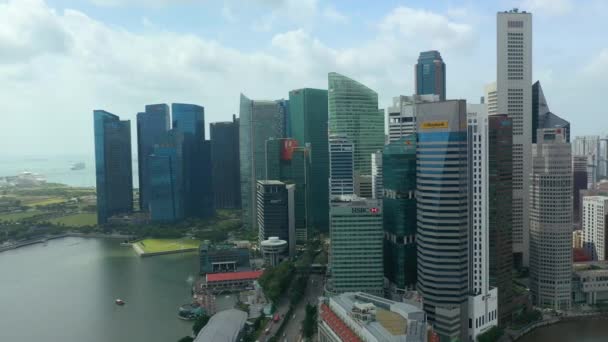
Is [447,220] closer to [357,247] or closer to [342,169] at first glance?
[357,247]

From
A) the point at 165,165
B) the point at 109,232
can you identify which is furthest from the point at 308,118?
the point at 109,232

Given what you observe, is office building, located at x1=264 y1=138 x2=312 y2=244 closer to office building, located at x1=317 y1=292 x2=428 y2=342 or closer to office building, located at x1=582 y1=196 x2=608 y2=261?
office building, located at x1=582 y1=196 x2=608 y2=261

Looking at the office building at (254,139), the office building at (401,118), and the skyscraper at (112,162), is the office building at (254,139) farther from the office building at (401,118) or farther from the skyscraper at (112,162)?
the office building at (401,118)

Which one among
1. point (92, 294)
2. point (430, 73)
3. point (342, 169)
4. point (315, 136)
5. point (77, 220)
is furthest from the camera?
point (77, 220)

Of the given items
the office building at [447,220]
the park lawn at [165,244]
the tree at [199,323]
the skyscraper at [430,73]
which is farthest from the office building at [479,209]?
the skyscraper at [430,73]

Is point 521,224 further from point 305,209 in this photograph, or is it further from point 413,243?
point 305,209

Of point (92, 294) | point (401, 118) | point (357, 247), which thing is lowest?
point (92, 294)

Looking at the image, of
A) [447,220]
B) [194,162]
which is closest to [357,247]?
[447,220]
